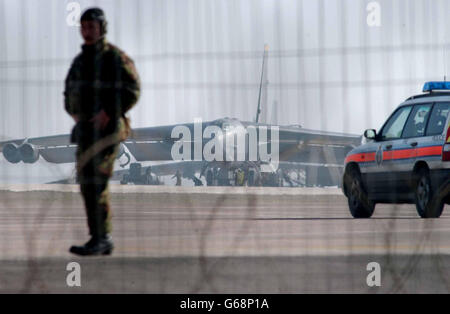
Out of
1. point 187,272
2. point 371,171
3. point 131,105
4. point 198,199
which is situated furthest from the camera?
point 198,199

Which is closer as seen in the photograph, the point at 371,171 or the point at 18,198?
the point at 371,171

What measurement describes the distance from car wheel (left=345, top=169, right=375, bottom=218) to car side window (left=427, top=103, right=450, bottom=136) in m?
1.88

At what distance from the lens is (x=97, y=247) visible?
5172mm

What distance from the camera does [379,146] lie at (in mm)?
15508

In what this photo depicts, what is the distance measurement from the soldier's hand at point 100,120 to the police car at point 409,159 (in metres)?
8.68

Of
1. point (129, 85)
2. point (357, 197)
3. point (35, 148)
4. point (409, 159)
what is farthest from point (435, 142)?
point (129, 85)

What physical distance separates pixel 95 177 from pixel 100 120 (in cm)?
31

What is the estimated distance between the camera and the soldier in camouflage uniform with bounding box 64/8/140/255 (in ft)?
16.4

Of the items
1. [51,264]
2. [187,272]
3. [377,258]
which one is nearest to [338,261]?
[377,258]

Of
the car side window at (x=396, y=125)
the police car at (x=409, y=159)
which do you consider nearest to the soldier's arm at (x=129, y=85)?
the police car at (x=409, y=159)

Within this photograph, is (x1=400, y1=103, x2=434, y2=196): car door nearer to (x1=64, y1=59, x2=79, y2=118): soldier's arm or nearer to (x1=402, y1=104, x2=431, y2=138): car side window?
(x1=402, y1=104, x2=431, y2=138): car side window

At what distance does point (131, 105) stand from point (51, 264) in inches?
76.7

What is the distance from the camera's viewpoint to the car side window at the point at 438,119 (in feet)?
46.2
